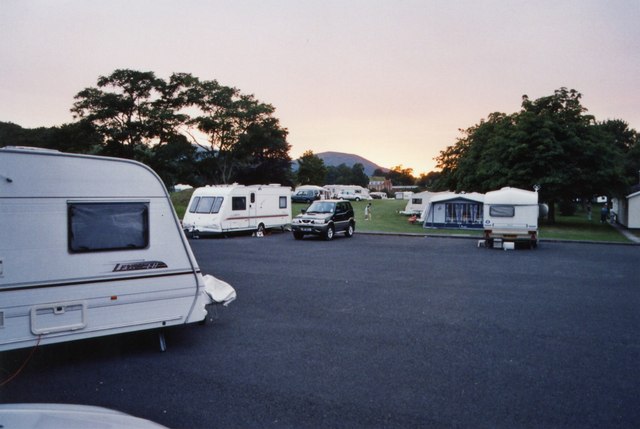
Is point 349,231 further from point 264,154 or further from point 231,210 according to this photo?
point 264,154

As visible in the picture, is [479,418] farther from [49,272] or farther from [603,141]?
[603,141]

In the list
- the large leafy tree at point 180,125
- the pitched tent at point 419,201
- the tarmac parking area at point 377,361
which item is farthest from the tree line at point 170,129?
the tarmac parking area at point 377,361

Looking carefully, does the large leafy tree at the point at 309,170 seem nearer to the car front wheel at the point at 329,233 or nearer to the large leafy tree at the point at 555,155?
the large leafy tree at the point at 555,155

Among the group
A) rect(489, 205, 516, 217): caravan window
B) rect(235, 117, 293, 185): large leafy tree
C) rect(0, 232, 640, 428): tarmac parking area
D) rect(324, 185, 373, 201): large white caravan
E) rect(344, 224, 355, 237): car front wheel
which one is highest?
rect(235, 117, 293, 185): large leafy tree

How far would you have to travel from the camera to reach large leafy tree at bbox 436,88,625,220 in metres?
33.0

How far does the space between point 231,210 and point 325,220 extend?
16.1ft

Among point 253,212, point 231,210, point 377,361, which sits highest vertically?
point 231,210

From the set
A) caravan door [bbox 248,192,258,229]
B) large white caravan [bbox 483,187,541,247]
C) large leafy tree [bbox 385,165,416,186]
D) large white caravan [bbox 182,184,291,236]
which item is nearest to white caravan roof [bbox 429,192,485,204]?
large white caravan [bbox 483,187,541,247]

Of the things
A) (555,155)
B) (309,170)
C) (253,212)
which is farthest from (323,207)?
(309,170)

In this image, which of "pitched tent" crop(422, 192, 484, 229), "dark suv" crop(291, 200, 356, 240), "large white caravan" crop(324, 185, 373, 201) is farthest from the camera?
"large white caravan" crop(324, 185, 373, 201)

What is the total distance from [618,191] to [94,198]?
36.1 meters

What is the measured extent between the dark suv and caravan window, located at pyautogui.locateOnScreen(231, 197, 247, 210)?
2.89 m

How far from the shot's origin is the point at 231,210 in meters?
24.9

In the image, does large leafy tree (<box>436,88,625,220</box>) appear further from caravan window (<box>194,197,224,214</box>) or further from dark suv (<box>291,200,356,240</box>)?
caravan window (<box>194,197,224,214</box>)
